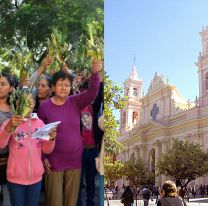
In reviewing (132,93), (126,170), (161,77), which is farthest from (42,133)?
(132,93)

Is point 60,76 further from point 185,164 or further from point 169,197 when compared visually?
point 185,164

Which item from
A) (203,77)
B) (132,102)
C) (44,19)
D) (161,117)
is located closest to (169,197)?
(44,19)

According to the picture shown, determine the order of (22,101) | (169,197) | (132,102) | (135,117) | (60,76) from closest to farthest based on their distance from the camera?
(22,101) < (60,76) < (169,197) < (132,102) < (135,117)

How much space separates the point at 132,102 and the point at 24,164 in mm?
56749

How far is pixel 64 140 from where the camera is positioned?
12.3 feet

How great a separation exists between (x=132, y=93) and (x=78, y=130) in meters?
58.7

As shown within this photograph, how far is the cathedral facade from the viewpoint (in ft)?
135

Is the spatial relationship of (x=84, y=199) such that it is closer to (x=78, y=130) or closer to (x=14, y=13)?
(x=78, y=130)

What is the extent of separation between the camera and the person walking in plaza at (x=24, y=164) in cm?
361

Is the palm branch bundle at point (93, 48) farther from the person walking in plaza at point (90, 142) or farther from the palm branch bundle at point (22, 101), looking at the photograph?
the palm branch bundle at point (22, 101)

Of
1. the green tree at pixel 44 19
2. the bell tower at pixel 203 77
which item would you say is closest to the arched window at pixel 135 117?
the bell tower at pixel 203 77

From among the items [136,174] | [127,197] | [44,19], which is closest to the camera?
[44,19]

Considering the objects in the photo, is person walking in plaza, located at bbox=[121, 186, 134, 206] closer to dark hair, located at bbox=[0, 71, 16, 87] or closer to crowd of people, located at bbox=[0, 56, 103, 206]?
crowd of people, located at bbox=[0, 56, 103, 206]

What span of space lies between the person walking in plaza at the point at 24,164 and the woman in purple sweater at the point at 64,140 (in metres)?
0.11
